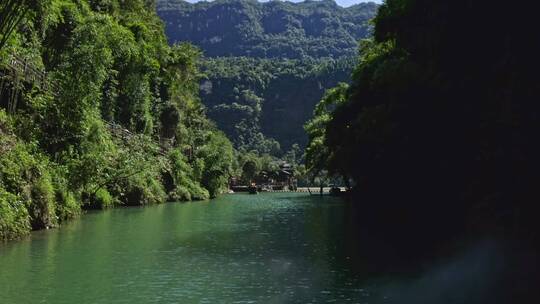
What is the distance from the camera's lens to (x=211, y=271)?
755 inches

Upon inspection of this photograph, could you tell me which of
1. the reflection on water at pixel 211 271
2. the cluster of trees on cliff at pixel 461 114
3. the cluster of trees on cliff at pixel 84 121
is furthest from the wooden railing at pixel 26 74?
the cluster of trees on cliff at pixel 461 114

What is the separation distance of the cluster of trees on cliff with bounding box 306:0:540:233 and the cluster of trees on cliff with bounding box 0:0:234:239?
1485 centimetres

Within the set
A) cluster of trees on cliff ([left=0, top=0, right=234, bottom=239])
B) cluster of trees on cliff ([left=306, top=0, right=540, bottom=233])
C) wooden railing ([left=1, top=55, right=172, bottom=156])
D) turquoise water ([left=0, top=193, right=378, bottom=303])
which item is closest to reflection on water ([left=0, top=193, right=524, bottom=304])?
turquoise water ([left=0, top=193, right=378, bottom=303])

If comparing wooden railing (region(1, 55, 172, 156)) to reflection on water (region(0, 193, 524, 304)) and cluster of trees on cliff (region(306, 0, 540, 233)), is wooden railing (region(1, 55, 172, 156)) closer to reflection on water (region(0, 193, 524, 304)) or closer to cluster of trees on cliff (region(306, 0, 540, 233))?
reflection on water (region(0, 193, 524, 304))

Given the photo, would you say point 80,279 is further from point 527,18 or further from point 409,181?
point 409,181

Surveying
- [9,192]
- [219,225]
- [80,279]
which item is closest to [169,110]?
[219,225]

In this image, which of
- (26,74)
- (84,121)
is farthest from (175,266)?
(26,74)

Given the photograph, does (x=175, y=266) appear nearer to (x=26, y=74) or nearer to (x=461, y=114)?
(x=461, y=114)

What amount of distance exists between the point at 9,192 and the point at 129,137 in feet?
108

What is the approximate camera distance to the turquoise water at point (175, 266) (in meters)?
15.6

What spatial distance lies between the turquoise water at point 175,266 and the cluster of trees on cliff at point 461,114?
5.04 meters

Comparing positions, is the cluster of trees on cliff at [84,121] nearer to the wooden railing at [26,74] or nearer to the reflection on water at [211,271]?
the wooden railing at [26,74]

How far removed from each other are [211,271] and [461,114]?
35.2 ft

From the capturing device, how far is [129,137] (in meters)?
57.7
